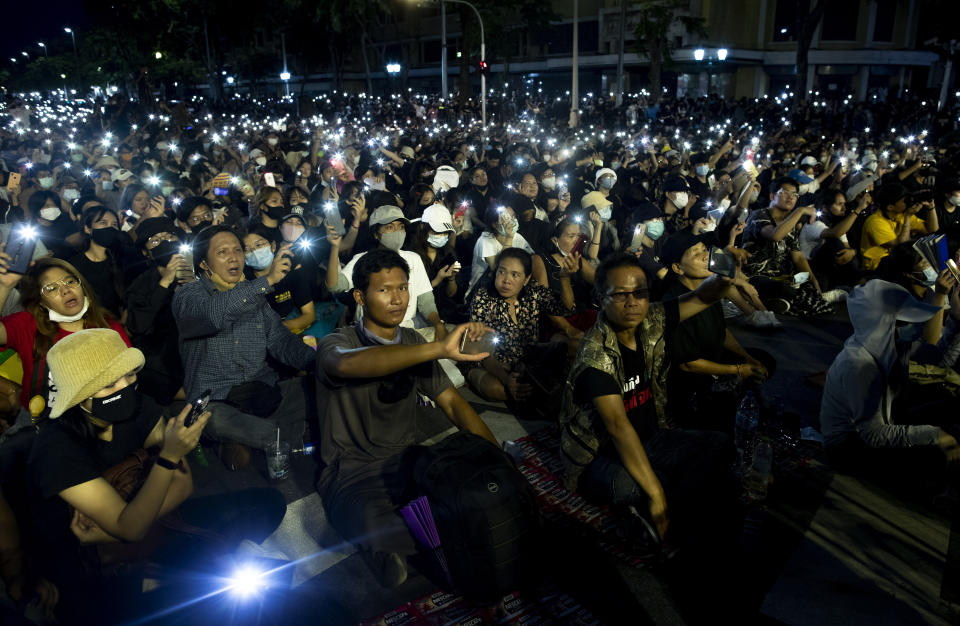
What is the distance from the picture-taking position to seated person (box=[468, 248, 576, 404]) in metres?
5.38

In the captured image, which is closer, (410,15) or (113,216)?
(113,216)

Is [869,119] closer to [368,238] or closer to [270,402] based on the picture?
[368,238]

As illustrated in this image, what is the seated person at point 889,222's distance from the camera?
812 centimetres

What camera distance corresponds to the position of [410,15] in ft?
209

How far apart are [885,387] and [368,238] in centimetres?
523

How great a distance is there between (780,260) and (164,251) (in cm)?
708

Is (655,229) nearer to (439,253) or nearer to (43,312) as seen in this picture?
(439,253)

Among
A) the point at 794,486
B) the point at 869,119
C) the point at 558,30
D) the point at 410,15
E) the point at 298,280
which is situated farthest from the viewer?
the point at 410,15

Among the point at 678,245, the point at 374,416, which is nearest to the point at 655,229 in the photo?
the point at 678,245

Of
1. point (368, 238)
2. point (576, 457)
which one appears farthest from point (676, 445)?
point (368, 238)

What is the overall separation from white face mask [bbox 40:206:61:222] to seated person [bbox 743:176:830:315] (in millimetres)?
8901

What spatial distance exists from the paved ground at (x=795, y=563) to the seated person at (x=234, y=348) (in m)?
0.34

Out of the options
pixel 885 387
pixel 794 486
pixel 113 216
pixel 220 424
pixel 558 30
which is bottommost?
pixel 794 486

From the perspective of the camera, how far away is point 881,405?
4.01 meters
